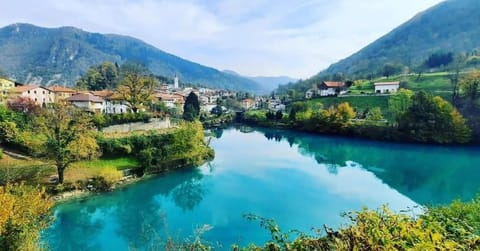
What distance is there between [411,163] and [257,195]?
17214 mm

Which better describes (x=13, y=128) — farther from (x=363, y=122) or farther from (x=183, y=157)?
(x=363, y=122)

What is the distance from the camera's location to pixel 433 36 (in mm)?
136625

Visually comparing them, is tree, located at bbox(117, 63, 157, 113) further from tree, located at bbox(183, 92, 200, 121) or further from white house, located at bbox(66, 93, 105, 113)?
tree, located at bbox(183, 92, 200, 121)

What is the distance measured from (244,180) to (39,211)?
14674 millimetres

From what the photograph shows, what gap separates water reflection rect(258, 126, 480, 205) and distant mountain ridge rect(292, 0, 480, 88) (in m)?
78.5

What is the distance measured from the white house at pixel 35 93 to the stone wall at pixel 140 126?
13886mm

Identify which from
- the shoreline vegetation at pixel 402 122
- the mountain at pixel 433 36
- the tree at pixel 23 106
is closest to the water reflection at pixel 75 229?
the tree at pixel 23 106

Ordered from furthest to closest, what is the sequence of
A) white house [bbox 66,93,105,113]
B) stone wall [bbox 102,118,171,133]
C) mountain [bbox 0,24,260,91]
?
mountain [bbox 0,24,260,91] < white house [bbox 66,93,105,113] < stone wall [bbox 102,118,171,133]

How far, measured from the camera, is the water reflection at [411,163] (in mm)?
20719

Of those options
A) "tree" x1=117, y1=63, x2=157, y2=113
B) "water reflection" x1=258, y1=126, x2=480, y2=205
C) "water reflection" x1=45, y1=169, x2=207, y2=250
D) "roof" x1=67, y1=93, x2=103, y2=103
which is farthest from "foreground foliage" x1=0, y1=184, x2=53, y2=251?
"roof" x1=67, y1=93, x2=103, y2=103

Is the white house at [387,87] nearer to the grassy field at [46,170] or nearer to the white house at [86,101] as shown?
the white house at [86,101]

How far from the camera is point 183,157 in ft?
79.5

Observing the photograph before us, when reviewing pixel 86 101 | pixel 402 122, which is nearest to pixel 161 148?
pixel 86 101

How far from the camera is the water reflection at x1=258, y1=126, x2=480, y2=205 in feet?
68.0
